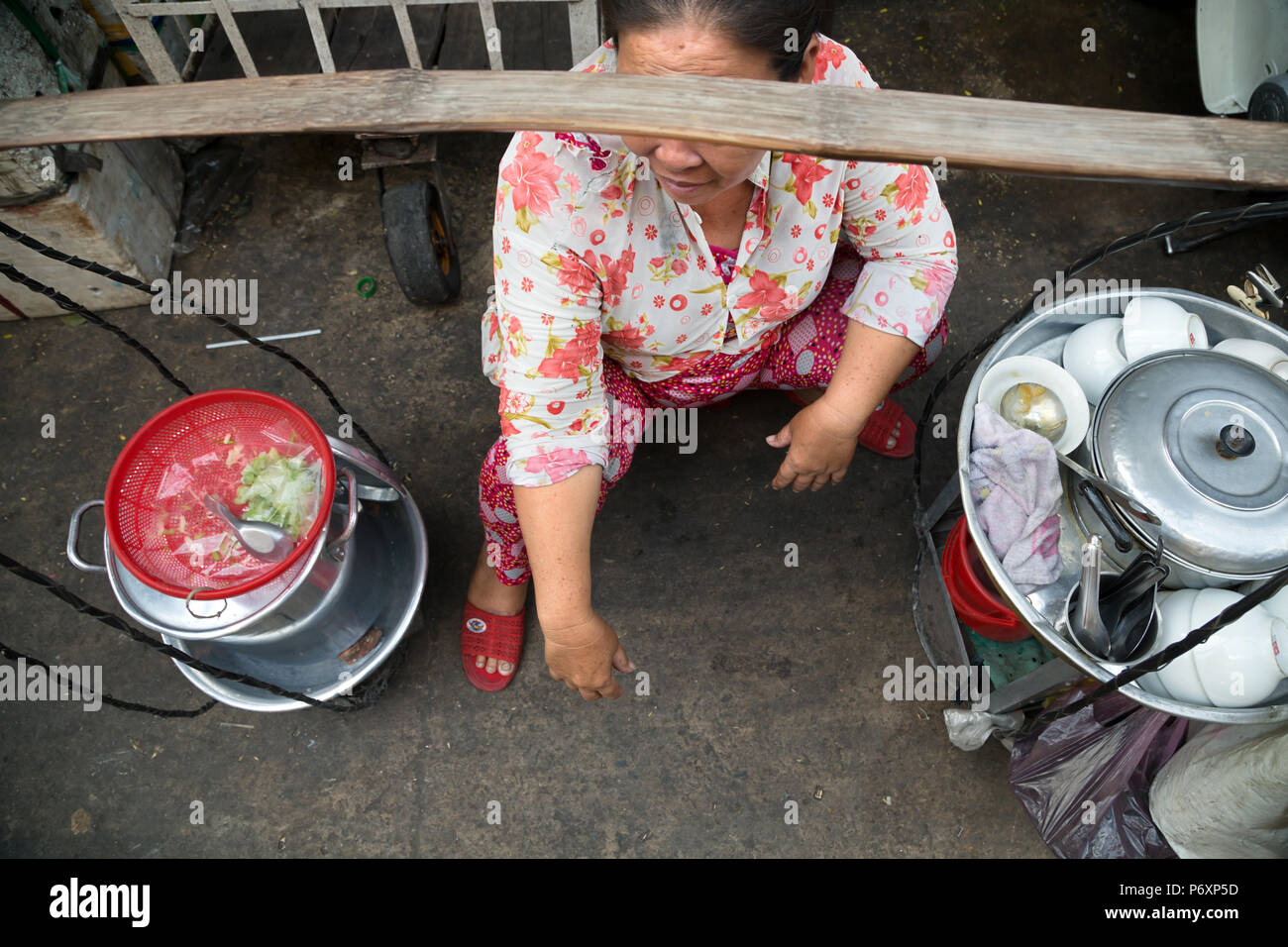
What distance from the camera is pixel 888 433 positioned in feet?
7.62

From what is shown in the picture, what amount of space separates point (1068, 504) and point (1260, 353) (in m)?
0.52

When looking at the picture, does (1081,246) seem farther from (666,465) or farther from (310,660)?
(310,660)

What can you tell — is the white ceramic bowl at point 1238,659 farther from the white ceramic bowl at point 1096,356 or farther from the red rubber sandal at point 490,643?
the red rubber sandal at point 490,643

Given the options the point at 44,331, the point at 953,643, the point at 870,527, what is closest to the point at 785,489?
the point at 870,527

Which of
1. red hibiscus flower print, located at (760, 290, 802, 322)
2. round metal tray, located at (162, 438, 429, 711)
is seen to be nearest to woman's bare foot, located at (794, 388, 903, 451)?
red hibiscus flower print, located at (760, 290, 802, 322)

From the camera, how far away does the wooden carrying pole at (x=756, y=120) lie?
2.81 ft

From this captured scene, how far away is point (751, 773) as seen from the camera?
204 centimetres

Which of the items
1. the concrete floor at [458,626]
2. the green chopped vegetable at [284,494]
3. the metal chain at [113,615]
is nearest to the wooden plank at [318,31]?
the concrete floor at [458,626]

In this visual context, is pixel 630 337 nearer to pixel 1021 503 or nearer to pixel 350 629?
pixel 1021 503

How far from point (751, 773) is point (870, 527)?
2.47 ft

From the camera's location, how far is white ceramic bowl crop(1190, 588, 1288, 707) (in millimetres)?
1404

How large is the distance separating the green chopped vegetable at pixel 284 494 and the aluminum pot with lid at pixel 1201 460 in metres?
1.57

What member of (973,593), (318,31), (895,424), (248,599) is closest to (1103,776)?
(973,593)

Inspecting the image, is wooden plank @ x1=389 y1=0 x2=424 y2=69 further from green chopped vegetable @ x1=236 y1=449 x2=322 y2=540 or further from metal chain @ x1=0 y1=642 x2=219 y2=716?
metal chain @ x1=0 y1=642 x2=219 y2=716
